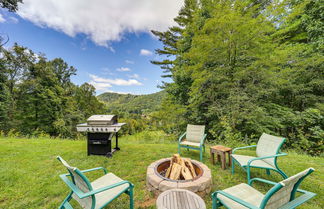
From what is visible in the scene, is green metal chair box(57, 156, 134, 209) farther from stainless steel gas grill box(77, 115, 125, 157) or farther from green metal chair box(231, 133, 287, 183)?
green metal chair box(231, 133, 287, 183)

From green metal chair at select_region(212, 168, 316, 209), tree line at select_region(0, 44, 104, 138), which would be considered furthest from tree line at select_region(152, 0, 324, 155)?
tree line at select_region(0, 44, 104, 138)

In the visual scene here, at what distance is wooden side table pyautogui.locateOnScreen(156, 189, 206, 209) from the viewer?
1238 mm

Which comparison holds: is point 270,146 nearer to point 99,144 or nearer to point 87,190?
point 87,190

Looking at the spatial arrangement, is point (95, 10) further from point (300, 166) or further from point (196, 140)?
point (300, 166)

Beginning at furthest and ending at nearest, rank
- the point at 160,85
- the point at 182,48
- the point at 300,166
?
the point at 160,85
the point at 182,48
the point at 300,166

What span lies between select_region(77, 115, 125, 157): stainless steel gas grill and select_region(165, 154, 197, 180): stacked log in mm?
1774

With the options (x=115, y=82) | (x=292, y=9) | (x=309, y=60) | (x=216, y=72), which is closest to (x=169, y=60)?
(x=216, y=72)

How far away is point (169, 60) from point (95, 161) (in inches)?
372

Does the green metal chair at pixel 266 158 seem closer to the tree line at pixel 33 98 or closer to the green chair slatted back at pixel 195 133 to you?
the green chair slatted back at pixel 195 133

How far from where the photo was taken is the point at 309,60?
520 cm

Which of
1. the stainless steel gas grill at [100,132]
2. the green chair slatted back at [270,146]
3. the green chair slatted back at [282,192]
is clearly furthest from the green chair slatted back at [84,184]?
the green chair slatted back at [270,146]

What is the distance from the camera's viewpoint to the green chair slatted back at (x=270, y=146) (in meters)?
2.25

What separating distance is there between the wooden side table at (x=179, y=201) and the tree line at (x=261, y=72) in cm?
351

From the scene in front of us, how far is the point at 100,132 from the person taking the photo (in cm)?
350
